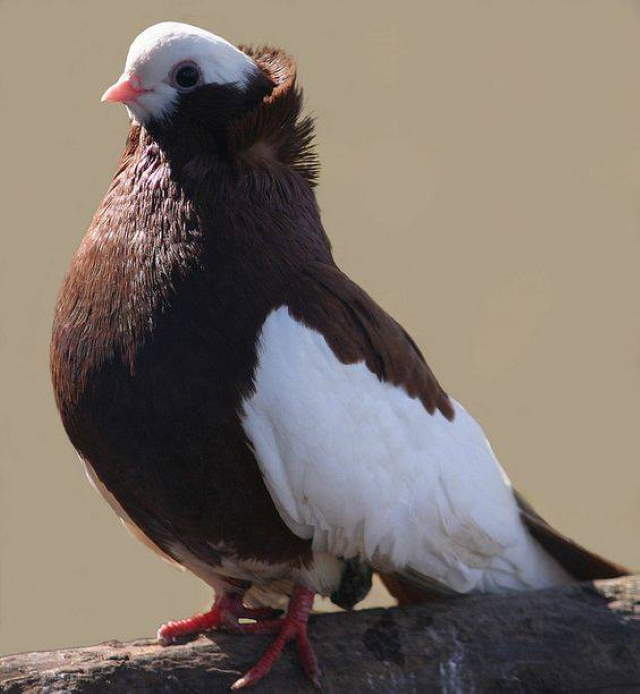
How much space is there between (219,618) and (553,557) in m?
1.05

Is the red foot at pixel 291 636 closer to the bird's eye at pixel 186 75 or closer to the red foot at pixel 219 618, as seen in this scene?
the red foot at pixel 219 618

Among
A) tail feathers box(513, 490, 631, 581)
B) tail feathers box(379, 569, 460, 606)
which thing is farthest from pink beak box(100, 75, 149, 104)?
tail feathers box(513, 490, 631, 581)

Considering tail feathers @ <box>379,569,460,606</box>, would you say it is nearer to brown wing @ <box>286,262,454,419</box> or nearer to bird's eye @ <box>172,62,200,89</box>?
brown wing @ <box>286,262,454,419</box>

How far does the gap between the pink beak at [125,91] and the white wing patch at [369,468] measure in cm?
69

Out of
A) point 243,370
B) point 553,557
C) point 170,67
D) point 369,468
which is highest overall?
point 170,67

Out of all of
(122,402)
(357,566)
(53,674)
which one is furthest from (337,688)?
(122,402)

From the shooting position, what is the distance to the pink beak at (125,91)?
322 cm

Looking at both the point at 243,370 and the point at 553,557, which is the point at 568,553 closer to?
the point at 553,557

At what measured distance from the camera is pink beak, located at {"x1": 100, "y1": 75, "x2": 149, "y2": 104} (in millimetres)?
3223

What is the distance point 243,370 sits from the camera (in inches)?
122

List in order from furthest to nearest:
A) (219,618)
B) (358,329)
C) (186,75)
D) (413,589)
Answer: (413,589) → (219,618) → (358,329) → (186,75)

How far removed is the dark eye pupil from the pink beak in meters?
0.09

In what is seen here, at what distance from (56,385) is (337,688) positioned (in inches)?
44.4

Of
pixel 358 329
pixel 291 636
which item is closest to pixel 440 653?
pixel 291 636
